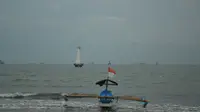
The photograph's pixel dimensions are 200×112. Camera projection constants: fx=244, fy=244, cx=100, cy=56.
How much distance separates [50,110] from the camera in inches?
1184

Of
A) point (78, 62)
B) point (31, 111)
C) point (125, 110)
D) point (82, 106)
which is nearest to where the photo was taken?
point (31, 111)

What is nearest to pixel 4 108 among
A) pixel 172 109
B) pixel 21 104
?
pixel 21 104

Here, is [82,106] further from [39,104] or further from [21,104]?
[21,104]

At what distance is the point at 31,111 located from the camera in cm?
2914

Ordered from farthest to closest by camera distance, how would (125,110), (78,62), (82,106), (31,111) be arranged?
(78,62)
(82,106)
(125,110)
(31,111)

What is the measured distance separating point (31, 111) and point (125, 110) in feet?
38.5

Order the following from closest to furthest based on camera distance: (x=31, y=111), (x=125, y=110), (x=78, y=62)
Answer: (x=31, y=111), (x=125, y=110), (x=78, y=62)

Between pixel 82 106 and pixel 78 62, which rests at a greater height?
pixel 78 62

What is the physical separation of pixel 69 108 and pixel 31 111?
16.5 ft

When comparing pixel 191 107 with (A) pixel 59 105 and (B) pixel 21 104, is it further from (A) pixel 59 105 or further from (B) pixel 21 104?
(B) pixel 21 104

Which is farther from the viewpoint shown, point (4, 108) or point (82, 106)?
point (82, 106)

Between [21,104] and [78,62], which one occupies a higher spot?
[78,62]

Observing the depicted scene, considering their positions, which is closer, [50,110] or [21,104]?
[50,110]

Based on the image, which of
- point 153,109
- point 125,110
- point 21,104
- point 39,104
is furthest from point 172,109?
point 21,104
